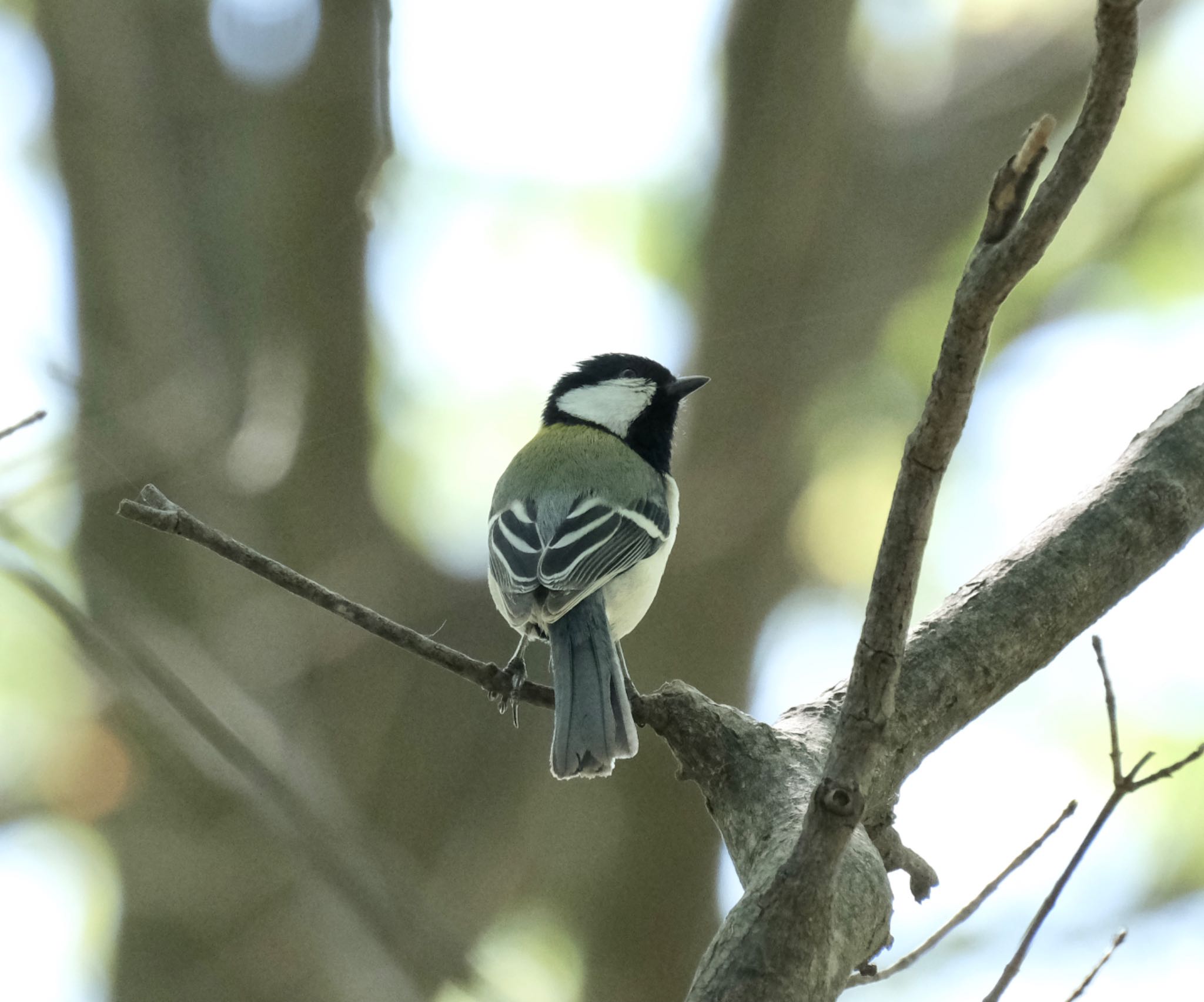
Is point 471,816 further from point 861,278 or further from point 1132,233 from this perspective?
point 1132,233

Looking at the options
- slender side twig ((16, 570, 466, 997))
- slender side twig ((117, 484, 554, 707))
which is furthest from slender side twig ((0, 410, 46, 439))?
slender side twig ((16, 570, 466, 997))

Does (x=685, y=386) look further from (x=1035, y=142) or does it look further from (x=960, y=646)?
(x=1035, y=142)

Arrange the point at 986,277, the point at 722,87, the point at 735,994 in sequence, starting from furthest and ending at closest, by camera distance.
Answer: the point at 722,87 → the point at 735,994 → the point at 986,277

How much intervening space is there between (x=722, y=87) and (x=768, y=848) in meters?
3.39

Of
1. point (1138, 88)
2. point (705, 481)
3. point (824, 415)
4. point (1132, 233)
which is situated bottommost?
point (705, 481)

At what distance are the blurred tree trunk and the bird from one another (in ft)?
1.94

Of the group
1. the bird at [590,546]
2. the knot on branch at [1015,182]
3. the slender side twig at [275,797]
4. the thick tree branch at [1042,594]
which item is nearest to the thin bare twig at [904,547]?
the knot on branch at [1015,182]

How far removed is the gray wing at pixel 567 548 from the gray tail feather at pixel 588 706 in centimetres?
10

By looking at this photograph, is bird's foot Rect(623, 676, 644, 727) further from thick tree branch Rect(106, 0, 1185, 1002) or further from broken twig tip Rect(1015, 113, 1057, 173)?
broken twig tip Rect(1015, 113, 1057, 173)

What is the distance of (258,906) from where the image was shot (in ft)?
13.1

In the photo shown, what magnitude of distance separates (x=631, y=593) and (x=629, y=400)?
1.31m

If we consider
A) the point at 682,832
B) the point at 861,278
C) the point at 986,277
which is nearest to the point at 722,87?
the point at 861,278

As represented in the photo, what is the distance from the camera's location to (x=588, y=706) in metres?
2.25

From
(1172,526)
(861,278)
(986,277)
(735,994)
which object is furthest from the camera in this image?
(861,278)
